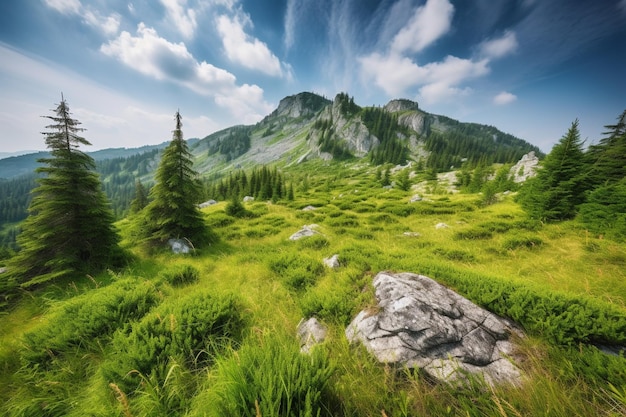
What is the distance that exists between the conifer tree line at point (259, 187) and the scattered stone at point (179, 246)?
20.8 metres

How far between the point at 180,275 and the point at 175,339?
177 inches

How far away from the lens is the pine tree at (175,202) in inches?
478

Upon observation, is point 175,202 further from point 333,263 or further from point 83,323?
point 333,263

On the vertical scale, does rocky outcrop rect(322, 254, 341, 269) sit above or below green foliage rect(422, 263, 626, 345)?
below

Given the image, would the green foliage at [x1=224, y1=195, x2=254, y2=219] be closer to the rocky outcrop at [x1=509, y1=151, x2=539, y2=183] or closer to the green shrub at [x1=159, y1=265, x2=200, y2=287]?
the green shrub at [x1=159, y1=265, x2=200, y2=287]

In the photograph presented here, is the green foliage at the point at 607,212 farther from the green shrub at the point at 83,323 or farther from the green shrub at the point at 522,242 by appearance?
the green shrub at the point at 83,323

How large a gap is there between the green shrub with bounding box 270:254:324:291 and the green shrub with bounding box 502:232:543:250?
894 centimetres

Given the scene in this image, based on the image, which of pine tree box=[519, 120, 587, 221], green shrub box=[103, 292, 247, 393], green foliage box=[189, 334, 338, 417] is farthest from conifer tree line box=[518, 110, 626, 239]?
green shrub box=[103, 292, 247, 393]

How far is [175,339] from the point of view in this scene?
11.9ft

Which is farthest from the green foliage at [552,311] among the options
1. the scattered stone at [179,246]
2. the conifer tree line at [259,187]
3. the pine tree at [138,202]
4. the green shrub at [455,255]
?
the pine tree at [138,202]

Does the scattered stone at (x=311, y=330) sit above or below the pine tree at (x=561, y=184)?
below

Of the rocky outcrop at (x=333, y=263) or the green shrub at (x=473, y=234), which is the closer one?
the rocky outcrop at (x=333, y=263)

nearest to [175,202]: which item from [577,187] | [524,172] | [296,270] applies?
[296,270]

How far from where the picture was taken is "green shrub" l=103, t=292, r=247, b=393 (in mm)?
3161
